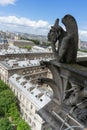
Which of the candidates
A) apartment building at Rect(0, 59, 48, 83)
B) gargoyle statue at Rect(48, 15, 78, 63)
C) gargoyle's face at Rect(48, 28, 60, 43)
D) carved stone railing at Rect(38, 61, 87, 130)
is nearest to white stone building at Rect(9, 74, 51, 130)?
apartment building at Rect(0, 59, 48, 83)

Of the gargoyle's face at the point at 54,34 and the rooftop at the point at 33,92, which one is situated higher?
the gargoyle's face at the point at 54,34

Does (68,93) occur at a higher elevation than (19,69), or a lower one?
higher

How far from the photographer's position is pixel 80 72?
434cm

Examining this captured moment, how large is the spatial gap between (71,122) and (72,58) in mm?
1730

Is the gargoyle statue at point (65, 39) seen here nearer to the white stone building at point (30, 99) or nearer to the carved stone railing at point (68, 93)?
the carved stone railing at point (68, 93)

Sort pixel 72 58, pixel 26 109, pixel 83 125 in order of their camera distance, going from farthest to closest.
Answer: pixel 26 109 → pixel 72 58 → pixel 83 125

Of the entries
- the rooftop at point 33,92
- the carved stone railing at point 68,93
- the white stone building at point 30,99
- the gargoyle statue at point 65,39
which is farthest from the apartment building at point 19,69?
the gargoyle statue at point 65,39

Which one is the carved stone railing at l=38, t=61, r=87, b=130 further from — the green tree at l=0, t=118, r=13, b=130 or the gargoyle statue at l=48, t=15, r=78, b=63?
the green tree at l=0, t=118, r=13, b=130

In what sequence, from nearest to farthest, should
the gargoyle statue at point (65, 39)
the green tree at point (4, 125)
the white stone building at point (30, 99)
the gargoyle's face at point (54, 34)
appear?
1. the gargoyle statue at point (65, 39)
2. the gargoyle's face at point (54, 34)
3. the green tree at point (4, 125)
4. the white stone building at point (30, 99)

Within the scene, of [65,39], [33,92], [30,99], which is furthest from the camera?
[33,92]

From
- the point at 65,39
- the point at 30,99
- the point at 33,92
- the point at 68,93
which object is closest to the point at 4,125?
the point at 30,99

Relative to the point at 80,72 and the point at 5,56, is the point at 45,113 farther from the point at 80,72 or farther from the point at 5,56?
the point at 5,56

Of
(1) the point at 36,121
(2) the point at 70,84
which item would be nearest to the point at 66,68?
(2) the point at 70,84

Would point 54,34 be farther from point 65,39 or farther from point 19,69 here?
point 19,69
